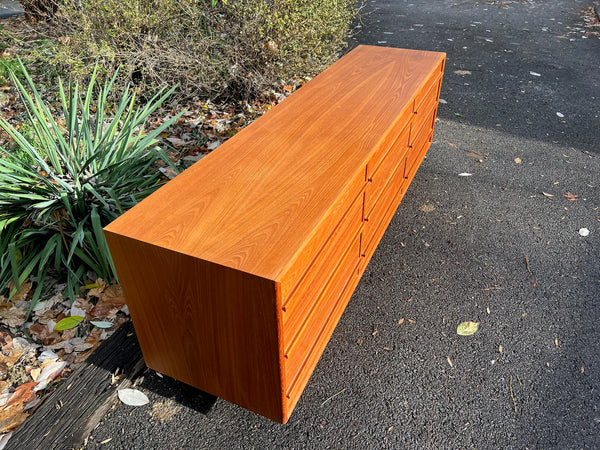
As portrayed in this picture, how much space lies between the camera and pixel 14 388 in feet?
6.51

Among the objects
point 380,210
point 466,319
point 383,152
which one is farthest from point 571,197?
point 383,152

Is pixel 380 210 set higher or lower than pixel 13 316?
higher

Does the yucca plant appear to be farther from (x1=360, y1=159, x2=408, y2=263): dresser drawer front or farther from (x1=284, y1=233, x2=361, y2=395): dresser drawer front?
(x1=360, y1=159, x2=408, y2=263): dresser drawer front

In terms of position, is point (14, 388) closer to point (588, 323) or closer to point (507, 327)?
point (507, 327)

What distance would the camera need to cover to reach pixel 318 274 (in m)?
1.73

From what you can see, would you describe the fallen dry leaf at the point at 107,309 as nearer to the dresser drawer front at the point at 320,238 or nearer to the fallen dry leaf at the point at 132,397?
the fallen dry leaf at the point at 132,397

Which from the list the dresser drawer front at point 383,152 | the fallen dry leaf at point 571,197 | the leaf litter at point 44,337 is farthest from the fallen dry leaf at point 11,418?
the fallen dry leaf at point 571,197

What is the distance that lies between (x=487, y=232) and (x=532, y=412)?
132 cm

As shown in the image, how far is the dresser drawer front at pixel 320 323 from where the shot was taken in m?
1.72

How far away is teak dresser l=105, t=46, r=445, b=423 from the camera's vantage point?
147cm

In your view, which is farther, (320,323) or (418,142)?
(418,142)

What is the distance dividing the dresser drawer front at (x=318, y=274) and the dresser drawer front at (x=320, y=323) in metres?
0.04

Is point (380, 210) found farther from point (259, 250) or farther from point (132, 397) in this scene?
point (132, 397)

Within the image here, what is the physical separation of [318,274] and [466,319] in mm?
1088
